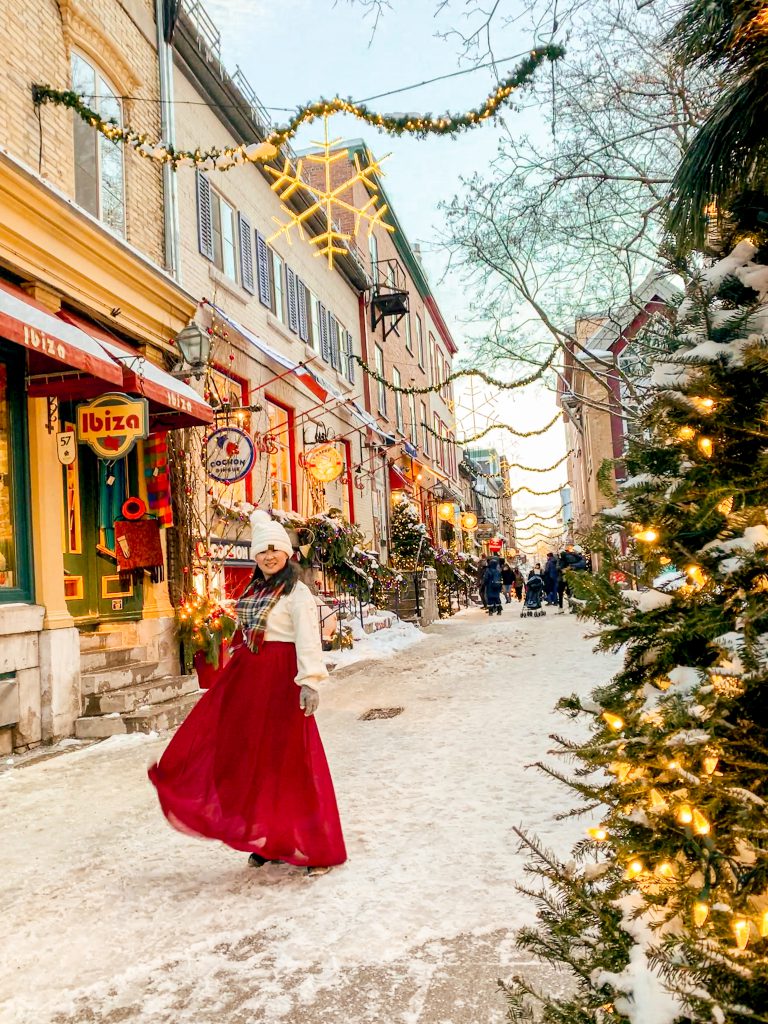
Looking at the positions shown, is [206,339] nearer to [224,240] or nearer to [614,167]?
[224,240]

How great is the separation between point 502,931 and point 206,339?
8.86 m

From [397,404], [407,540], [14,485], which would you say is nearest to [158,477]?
[14,485]

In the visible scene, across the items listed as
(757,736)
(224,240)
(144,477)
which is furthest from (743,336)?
(224,240)

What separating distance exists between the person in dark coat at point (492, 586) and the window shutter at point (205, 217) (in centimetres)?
1557

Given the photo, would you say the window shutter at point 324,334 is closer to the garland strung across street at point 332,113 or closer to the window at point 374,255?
the window at point 374,255

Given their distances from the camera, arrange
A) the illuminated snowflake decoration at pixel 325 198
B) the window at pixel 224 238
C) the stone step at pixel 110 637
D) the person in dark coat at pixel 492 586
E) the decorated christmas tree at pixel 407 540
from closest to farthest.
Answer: the stone step at pixel 110 637
the illuminated snowflake decoration at pixel 325 198
the window at pixel 224 238
the decorated christmas tree at pixel 407 540
the person in dark coat at pixel 492 586

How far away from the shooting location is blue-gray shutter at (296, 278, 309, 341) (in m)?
17.0

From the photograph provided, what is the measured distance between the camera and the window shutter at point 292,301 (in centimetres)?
1630

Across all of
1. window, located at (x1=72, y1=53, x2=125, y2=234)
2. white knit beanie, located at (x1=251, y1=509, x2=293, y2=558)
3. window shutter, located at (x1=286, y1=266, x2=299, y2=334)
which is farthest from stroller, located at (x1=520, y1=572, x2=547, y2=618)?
white knit beanie, located at (x1=251, y1=509, x2=293, y2=558)

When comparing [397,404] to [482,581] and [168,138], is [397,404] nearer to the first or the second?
[482,581]

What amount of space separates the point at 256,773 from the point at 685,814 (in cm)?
264

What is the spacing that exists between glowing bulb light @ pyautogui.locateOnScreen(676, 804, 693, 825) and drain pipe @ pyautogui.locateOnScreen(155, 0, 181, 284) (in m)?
10.6

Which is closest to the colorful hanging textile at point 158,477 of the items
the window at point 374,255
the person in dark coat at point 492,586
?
the window at point 374,255

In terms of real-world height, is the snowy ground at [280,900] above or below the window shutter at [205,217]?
below
